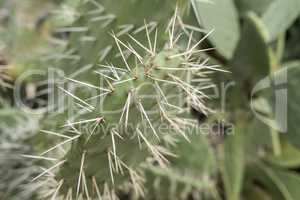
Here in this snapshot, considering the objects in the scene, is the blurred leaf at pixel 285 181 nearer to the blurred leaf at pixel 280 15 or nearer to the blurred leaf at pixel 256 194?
the blurred leaf at pixel 256 194

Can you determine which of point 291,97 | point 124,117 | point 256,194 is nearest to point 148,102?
point 124,117

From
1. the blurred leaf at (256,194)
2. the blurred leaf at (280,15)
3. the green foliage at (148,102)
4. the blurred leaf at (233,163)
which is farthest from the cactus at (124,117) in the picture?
the blurred leaf at (256,194)

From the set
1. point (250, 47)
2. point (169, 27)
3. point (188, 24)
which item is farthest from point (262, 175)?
point (169, 27)

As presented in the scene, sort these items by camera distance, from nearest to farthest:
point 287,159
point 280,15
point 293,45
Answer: point 280,15 → point 287,159 → point 293,45

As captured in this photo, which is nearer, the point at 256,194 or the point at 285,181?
the point at 285,181

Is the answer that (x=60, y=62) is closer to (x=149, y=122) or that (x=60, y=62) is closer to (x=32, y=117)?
(x=32, y=117)

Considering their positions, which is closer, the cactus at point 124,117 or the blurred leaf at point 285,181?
the cactus at point 124,117

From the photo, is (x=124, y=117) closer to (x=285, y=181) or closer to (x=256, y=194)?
(x=285, y=181)
